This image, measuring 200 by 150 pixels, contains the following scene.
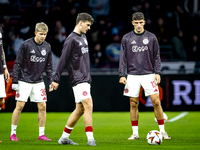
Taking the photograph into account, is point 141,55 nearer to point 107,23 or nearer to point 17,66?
point 17,66

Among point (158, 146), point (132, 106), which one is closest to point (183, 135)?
point (132, 106)

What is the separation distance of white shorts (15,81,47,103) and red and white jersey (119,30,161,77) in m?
1.40

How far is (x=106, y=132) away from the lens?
312 inches

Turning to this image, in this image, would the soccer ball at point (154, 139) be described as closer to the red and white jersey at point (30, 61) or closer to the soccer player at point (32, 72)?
the soccer player at point (32, 72)

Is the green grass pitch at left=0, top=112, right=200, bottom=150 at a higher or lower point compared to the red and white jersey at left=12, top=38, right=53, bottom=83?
lower

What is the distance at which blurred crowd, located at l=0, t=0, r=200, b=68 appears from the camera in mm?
13703

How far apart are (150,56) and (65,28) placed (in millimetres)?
8034

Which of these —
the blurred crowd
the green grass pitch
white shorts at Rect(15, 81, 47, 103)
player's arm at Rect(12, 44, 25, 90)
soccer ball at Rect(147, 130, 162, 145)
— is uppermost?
the blurred crowd

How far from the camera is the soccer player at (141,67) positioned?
674cm

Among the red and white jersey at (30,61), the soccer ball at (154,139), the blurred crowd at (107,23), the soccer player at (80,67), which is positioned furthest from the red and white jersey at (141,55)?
the blurred crowd at (107,23)

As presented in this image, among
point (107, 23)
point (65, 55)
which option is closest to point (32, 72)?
point (65, 55)

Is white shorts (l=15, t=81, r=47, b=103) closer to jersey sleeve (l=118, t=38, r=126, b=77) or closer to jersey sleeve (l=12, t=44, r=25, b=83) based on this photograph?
jersey sleeve (l=12, t=44, r=25, b=83)

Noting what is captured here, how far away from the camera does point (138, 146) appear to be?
5770 millimetres

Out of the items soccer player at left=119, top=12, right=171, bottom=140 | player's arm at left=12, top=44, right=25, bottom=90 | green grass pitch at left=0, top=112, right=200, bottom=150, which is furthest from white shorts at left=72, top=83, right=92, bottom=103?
player's arm at left=12, top=44, right=25, bottom=90
